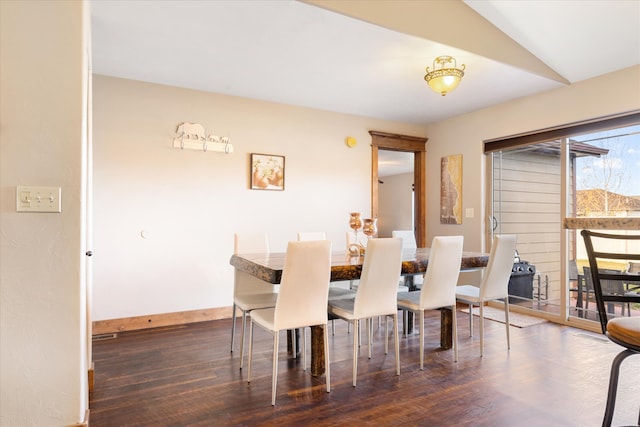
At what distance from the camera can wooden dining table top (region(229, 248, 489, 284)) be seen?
2.38 meters

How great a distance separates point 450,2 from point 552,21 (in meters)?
0.87

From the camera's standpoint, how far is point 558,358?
9.68ft

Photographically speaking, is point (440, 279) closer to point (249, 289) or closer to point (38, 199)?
point (249, 289)

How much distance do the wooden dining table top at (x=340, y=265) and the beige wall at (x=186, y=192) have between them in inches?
50.7

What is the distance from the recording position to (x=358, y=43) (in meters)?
2.95

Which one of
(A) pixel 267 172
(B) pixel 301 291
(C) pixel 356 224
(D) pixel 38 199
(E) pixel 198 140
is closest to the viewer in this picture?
(D) pixel 38 199

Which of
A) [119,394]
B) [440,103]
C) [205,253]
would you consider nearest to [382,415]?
[119,394]

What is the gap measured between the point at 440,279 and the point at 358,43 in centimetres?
192

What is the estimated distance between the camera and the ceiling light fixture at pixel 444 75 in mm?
3033

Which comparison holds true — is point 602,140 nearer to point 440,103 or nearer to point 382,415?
point 440,103

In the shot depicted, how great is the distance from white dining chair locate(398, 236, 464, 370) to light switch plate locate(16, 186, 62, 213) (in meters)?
2.28

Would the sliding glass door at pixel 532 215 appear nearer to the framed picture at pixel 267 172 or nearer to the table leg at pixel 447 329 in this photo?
the table leg at pixel 447 329

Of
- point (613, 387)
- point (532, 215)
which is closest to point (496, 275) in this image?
point (532, 215)

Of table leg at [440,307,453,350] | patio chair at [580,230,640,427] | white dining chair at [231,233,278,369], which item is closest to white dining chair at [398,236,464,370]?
table leg at [440,307,453,350]
